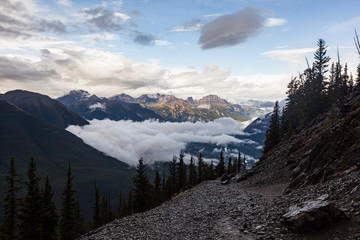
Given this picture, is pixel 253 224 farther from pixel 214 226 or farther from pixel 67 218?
pixel 67 218

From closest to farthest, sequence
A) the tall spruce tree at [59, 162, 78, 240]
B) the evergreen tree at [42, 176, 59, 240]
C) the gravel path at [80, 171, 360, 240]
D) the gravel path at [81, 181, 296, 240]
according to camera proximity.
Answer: the gravel path at [80, 171, 360, 240], the gravel path at [81, 181, 296, 240], the evergreen tree at [42, 176, 59, 240], the tall spruce tree at [59, 162, 78, 240]

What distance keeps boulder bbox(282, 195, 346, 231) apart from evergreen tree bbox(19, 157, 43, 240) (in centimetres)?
3765

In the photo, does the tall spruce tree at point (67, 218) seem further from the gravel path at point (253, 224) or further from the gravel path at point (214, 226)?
the gravel path at point (253, 224)

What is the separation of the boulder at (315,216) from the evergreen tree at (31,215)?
37647mm

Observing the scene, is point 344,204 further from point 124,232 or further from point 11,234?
point 11,234

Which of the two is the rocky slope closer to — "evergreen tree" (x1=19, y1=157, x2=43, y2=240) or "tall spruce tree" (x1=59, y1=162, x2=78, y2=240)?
"evergreen tree" (x1=19, y1=157, x2=43, y2=240)

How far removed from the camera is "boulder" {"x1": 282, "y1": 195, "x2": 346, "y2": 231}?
14.7 meters

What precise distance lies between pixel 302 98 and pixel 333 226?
85.0 m

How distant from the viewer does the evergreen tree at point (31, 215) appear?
121 feet

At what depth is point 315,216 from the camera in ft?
49.2

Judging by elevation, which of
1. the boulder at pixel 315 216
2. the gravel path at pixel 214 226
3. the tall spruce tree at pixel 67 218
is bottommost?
the tall spruce tree at pixel 67 218

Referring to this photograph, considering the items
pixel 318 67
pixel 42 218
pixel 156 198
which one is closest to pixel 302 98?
pixel 318 67

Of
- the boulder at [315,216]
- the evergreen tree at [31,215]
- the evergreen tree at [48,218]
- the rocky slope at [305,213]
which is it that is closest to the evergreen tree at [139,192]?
the evergreen tree at [48,218]

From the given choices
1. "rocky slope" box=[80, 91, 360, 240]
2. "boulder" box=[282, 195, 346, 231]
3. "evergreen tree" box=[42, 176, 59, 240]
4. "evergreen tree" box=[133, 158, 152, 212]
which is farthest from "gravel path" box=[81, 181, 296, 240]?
"evergreen tree" box=[133, 158, 152, 212]
